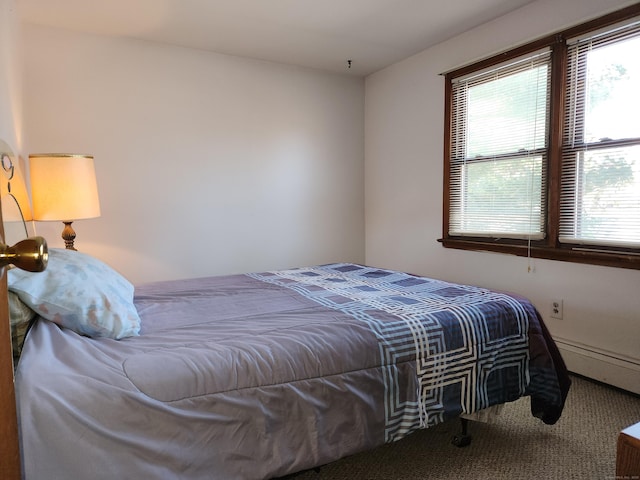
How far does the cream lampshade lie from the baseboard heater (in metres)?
3.00

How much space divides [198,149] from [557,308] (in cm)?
286

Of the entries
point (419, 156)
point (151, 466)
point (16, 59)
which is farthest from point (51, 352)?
point (419, 156)

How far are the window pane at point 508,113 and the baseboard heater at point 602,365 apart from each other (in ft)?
4.20

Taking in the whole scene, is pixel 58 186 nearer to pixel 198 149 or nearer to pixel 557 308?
pixel 198 149

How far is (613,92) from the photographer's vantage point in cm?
220

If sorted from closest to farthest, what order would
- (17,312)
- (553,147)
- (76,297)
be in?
(17,312) < (76,297) < (553,147)

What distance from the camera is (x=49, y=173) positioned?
2.14 meters

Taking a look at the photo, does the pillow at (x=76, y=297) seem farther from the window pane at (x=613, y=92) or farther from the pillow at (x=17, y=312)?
the window pane at (x=613, y=92)

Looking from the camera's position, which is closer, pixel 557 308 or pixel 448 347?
pixel 448 347

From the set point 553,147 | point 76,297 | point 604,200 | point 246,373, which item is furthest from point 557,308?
point 76,297

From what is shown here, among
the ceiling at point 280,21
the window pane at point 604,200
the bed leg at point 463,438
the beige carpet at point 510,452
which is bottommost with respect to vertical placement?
the beige carpet at point 510,452

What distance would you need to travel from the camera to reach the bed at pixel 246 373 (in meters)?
0.94

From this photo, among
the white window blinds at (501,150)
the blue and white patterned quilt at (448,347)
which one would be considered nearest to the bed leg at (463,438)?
the blue and white patterned quilt at (448,347)

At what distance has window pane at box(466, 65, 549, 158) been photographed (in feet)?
8.34
